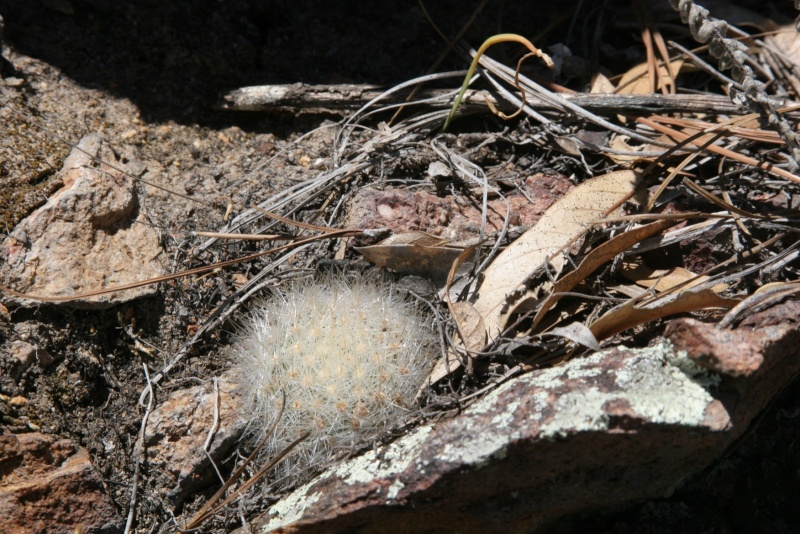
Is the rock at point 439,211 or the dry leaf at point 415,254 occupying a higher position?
the rock at point 439,211

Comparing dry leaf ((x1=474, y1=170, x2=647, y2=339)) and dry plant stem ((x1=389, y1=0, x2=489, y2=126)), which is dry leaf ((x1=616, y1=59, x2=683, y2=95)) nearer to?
dry leaf ((x1=474, y1=170, x2=647, y2=339))

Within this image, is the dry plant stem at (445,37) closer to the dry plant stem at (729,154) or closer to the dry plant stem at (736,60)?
the dry plant stem at (729,154)

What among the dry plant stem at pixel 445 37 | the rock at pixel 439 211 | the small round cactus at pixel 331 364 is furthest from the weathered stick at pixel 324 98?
the small round cactus at pixel 331 364

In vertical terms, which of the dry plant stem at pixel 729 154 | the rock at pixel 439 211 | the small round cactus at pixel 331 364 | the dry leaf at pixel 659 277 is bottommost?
the small round cactus at pixel 331 364

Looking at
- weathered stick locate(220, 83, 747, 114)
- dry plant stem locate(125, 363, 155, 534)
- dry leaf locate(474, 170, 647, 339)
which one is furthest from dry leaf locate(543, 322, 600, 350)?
dry plant stem locate(125, 363, 155, 534)

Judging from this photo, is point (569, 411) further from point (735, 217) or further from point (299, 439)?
point (735, 217)

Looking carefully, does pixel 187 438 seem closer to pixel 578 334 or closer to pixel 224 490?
pixel 224 490

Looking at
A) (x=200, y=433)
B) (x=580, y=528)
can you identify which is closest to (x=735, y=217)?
(x=580, y=528)
